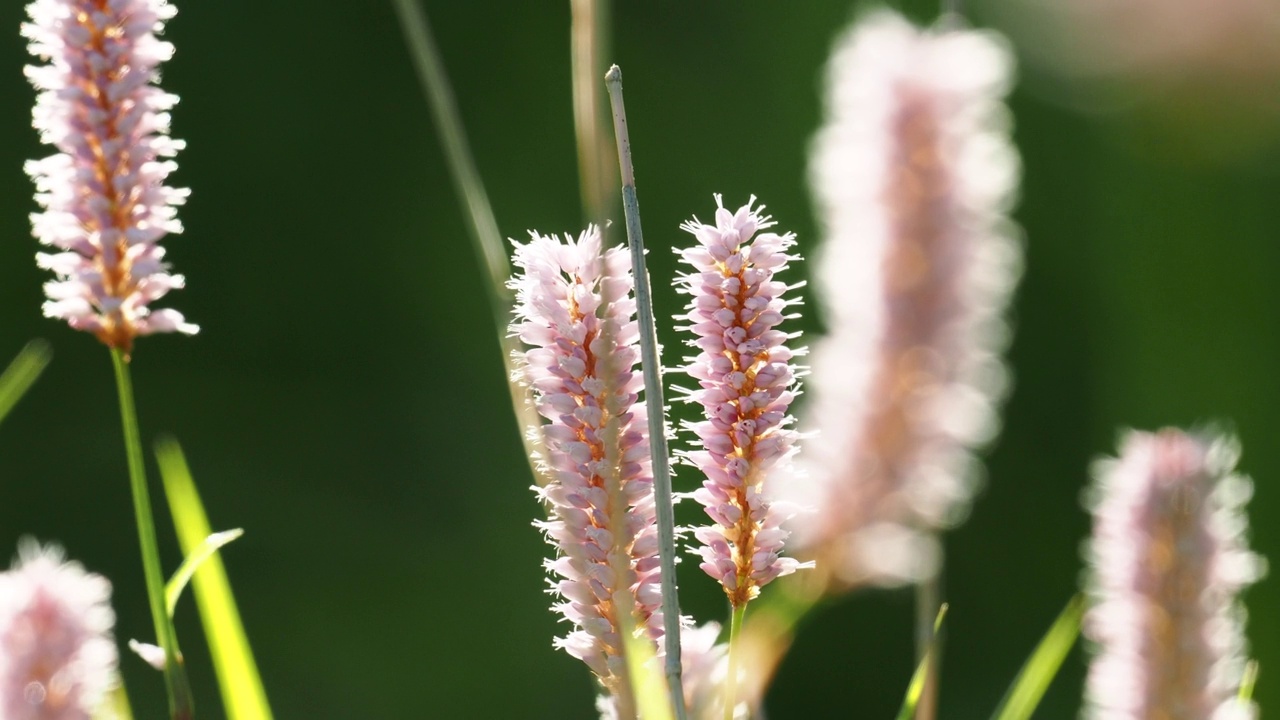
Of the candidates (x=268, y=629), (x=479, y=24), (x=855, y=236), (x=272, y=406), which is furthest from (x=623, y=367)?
(x=479, y=24)

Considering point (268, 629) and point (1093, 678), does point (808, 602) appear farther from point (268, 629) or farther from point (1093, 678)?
point (268, 629)

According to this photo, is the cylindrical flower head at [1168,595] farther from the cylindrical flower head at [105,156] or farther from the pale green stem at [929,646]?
the cylindrical flower head at [105,156]

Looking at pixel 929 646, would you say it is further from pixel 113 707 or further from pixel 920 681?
pixel 113 707

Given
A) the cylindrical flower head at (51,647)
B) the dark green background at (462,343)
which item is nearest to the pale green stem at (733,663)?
the cylindrical flower head at (51,647)

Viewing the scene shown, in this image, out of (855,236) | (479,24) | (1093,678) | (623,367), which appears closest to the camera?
(623,367)

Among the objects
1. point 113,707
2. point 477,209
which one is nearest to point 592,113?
point 477,209

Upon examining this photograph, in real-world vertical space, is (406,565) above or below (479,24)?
below

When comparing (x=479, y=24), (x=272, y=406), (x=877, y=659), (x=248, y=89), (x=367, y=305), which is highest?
(x=479, y=24)
